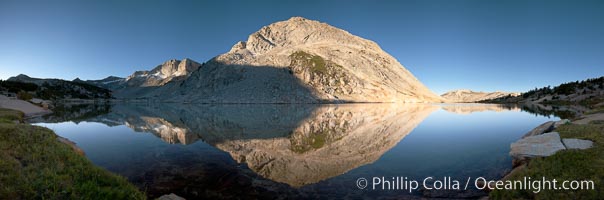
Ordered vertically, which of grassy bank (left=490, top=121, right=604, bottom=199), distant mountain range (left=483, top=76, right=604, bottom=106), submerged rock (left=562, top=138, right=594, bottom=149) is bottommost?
grassy bank (left=490, top=121, right=604, bottom=199)

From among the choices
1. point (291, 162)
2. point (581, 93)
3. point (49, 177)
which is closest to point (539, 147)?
point (291, 162)

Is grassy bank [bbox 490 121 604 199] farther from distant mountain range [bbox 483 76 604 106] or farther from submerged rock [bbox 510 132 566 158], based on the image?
distant mountain range [bbox 483 76 604 106]

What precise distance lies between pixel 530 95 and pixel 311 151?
196 metres

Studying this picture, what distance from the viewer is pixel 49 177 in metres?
9.43

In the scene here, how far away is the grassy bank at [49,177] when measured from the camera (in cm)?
832

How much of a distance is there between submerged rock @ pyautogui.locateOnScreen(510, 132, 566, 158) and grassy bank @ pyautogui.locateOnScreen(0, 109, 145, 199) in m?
18.0

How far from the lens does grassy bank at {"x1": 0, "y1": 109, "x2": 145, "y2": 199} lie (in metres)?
8.32

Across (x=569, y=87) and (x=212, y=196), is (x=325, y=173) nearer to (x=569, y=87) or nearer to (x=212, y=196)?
(x=212, y=196)

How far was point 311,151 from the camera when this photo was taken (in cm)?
2278

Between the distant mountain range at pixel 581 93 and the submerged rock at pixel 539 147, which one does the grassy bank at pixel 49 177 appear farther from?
the distant mountain range at pixel 581 93

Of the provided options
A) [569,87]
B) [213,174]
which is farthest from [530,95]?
[213,174]

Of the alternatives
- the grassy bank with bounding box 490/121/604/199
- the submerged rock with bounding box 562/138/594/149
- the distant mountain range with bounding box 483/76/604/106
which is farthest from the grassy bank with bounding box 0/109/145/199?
the distant mountain range with bounding box 483/76/604/106

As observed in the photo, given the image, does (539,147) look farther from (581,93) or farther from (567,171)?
(581,93)

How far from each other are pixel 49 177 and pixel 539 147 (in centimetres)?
2193
